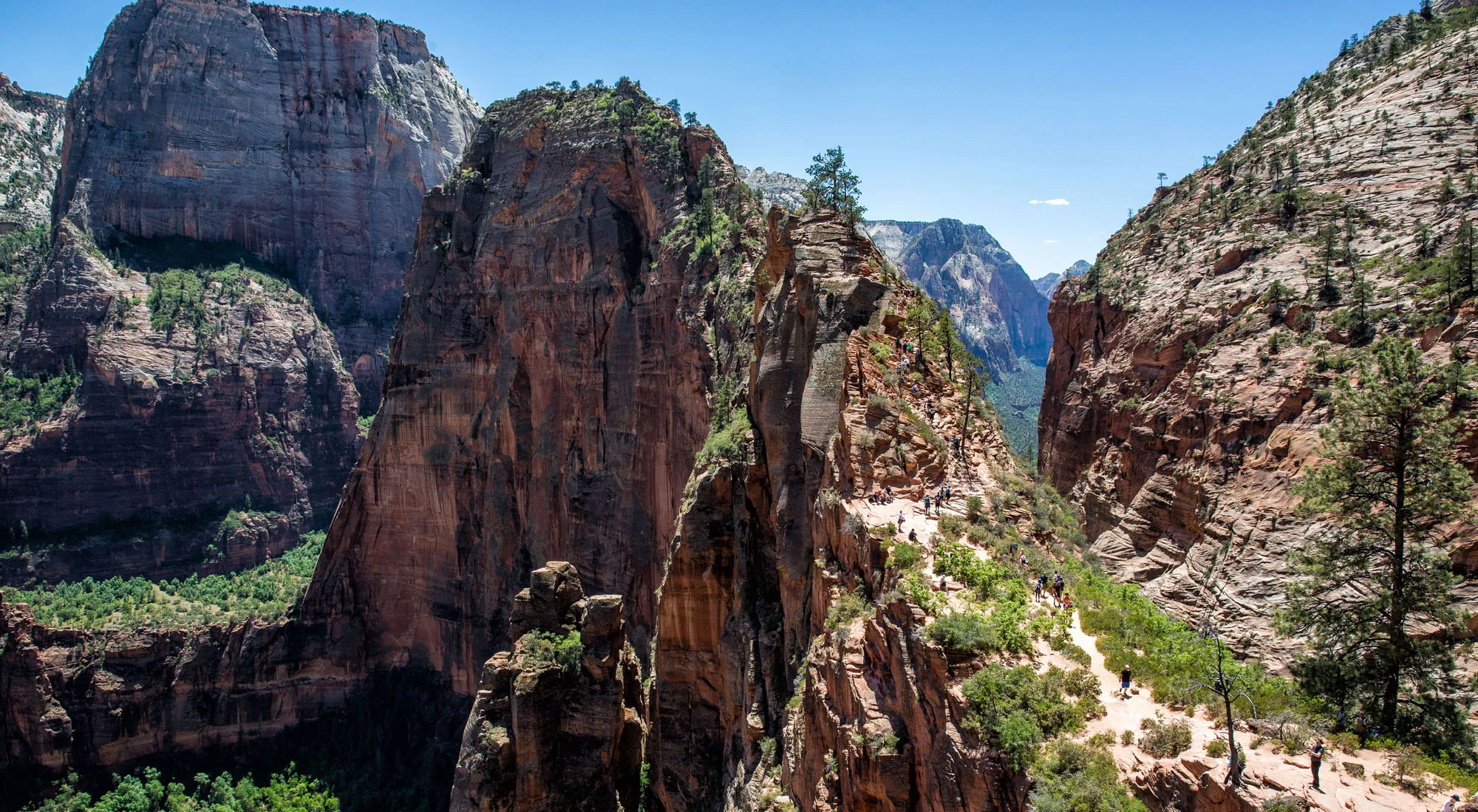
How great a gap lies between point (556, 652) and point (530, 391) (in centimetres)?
2982

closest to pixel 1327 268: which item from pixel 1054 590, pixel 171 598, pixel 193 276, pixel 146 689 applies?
pixel 1054 590

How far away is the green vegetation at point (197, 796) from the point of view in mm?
56438

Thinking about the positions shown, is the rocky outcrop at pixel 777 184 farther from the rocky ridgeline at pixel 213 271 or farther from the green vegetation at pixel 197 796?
the green vegetation at pixel 197 796

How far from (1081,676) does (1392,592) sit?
8454 millimetres

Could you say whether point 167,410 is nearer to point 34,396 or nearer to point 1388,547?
point 34,396

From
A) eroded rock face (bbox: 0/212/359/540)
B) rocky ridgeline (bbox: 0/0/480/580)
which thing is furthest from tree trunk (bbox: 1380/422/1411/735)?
eroded rock face (bbox: 0/212/359/540)

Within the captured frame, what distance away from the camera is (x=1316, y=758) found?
12.6 meters

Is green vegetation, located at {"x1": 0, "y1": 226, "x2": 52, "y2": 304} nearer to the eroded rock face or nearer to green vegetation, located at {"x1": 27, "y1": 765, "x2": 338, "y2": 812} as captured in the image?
the eroded rock face

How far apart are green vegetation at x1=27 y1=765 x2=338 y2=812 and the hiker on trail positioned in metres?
62.4

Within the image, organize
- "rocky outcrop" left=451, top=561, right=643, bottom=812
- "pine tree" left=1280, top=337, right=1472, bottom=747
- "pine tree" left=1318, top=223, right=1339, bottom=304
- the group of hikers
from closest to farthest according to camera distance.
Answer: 1. "pine tree" left=1280, top=337, right=1472, bottom=747
2. the group of hikers
3. "rocky outcrop" left=451, top=561, right=643, bottom=812
4. "pine tree" left=1318, top=223, right=1339, bottom=304

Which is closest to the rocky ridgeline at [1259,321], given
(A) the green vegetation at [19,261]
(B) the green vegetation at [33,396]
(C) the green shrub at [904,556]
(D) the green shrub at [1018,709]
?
(C) the green shrub at [904,556]

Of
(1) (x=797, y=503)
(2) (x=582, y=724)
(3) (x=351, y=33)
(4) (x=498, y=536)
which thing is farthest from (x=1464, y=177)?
(3) (x=351, y=33)

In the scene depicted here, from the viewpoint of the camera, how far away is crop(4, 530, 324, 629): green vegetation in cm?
6925

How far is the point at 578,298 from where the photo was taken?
5766cm
